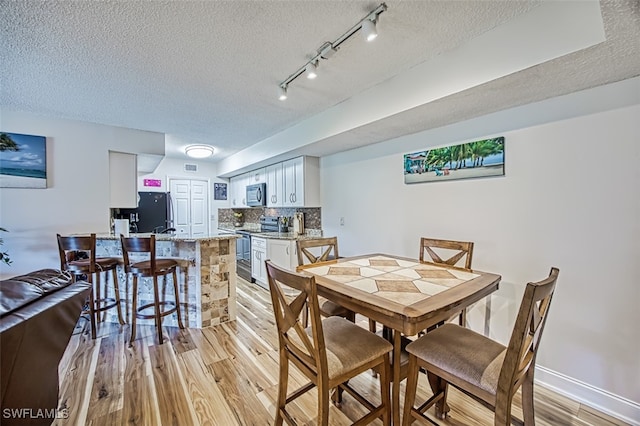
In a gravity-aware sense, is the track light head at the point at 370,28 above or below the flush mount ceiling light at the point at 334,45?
below

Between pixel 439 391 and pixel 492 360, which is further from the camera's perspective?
pixel 439 391

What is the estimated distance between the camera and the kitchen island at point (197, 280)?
3.03m

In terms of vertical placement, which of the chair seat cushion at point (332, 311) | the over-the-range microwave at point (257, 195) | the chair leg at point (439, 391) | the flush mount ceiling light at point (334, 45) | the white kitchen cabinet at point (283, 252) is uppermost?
the flush mount ceiling light at point (334, 45)

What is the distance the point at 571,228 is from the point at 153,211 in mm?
6028

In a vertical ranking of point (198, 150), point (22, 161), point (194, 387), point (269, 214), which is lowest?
point (194, 387)

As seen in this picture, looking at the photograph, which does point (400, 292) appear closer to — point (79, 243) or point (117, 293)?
point (79, 243)

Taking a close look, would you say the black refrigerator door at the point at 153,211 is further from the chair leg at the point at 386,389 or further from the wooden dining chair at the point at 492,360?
the wooden dining chair at the point at 492,360

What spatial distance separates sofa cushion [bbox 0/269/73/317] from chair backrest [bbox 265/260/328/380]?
1027mm

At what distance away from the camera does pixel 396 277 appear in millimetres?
1863

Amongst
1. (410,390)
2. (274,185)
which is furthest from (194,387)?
(274,185)

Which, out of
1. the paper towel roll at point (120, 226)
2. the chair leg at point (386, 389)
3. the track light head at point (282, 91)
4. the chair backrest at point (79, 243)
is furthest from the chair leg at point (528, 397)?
the paper towel roll at point (120, 226)

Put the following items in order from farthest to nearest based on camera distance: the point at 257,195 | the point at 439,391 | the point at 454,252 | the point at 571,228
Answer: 1. the point at 257,195
2. the point at 454,252
3. the point at 571,228
4. the point at 439,391

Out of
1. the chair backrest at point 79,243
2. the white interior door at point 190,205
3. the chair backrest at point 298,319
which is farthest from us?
the white interior door at point 190,205

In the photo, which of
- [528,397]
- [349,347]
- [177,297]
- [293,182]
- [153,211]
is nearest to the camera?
[528,397]
